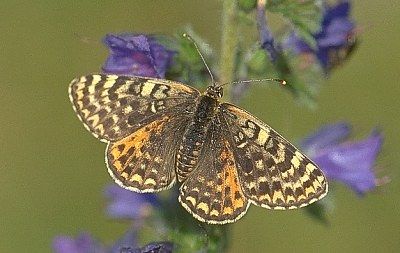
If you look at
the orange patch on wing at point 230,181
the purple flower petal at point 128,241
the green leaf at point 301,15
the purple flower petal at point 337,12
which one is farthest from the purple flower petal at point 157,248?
the purple flower petal at point 337,12

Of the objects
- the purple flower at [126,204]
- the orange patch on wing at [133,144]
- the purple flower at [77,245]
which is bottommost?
the purple flower at [77,245]

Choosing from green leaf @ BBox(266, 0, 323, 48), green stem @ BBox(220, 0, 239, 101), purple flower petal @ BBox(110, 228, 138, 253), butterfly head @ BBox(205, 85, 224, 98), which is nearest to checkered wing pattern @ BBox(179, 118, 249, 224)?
butterfly head @ BBox(205, 85, 224, 98)

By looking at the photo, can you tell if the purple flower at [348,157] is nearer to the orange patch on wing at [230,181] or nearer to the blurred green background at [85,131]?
the orange patch on wing at [230,181]

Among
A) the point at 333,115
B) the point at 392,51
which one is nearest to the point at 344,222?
the point at 333,115

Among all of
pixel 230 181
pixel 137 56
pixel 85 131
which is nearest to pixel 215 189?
pixel 230 181

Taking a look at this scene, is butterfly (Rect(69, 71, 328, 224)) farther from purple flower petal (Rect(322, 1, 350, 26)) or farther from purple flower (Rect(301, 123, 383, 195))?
purple flower (Rect(301, 123, 383, 195))

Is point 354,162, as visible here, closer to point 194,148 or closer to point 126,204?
point 194,148
